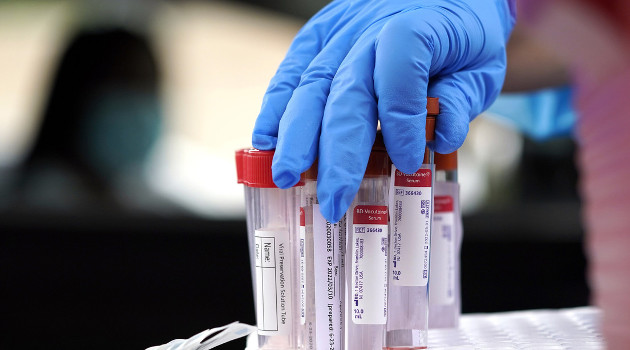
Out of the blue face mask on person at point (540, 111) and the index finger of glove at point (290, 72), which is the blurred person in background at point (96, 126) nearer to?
the blue face mask on person at point (540, 111)

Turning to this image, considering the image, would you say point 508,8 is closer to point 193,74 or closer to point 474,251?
point 474,251

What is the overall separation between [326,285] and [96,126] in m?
2.58

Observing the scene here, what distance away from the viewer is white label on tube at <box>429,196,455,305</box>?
1045mm

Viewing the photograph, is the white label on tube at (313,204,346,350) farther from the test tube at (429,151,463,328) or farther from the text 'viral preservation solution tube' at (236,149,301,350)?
the test tube at (429,151,463,328)

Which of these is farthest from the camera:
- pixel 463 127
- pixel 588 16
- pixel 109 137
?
pixel 109 137

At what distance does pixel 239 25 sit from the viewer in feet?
11.5

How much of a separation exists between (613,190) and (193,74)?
10.5 ft

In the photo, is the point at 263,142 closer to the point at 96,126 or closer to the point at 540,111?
the point at 540,111

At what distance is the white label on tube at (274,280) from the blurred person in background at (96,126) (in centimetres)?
221

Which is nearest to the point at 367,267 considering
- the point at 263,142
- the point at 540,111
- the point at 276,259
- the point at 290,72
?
the point at 276,259

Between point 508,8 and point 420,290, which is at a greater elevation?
point 508,8

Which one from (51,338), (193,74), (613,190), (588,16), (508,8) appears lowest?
(51,338)

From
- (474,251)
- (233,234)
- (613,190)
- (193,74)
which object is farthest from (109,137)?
(613,190)

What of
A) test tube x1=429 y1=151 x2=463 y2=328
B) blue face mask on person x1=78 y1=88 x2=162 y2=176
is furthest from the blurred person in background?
test tube x1=429 y1=151 x2=463 y2=328
